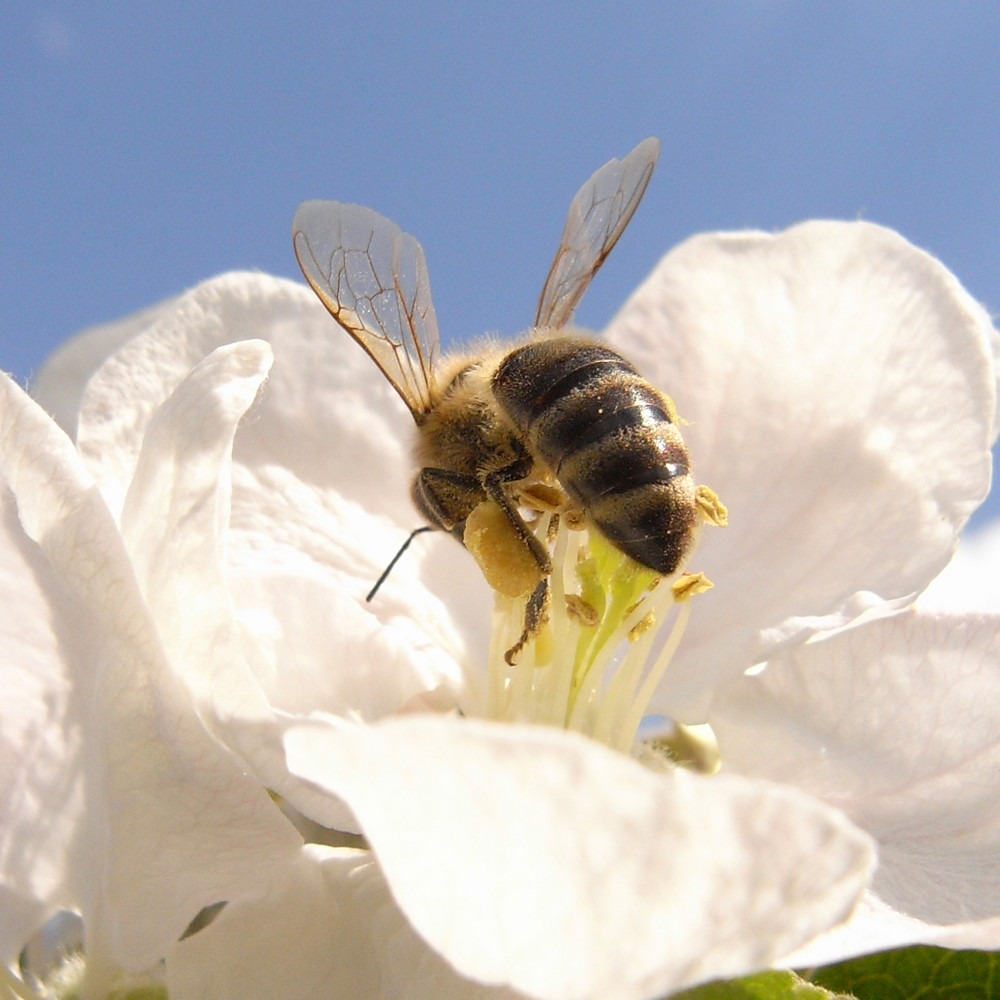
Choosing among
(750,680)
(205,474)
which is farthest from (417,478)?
(205,474)

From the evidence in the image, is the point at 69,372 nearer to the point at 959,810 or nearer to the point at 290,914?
the point at 290,914

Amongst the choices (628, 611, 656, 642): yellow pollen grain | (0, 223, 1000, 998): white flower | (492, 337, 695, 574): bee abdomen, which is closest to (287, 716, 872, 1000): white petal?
(0, 223, 1000, 998): white flower

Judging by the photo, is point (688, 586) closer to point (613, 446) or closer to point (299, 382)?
point (613, 446)

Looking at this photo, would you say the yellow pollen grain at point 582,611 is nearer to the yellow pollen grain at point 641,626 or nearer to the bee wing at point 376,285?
the yellow pollen grain at point 641,626

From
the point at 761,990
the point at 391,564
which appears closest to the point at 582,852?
the point at 761,990

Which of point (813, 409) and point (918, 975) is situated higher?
point (813, 409)

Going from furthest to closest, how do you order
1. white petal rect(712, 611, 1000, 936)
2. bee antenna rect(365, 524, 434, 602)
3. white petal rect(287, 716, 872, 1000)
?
bee antenna rect(365, 524, 434, 602)
white petal rect(712, 611, 1000, 936)
white petal rect(287, 716, 872, 1000)

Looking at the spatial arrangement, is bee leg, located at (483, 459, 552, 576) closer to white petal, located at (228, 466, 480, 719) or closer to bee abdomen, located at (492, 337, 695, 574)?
bee abdomen, located at (492, 337, 695, 574)

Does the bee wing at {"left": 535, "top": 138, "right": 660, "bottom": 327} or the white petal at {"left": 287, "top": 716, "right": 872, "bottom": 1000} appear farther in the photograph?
the bee wing at {"left": 535, "top": 138, "right": 660, "bottom": 327}
